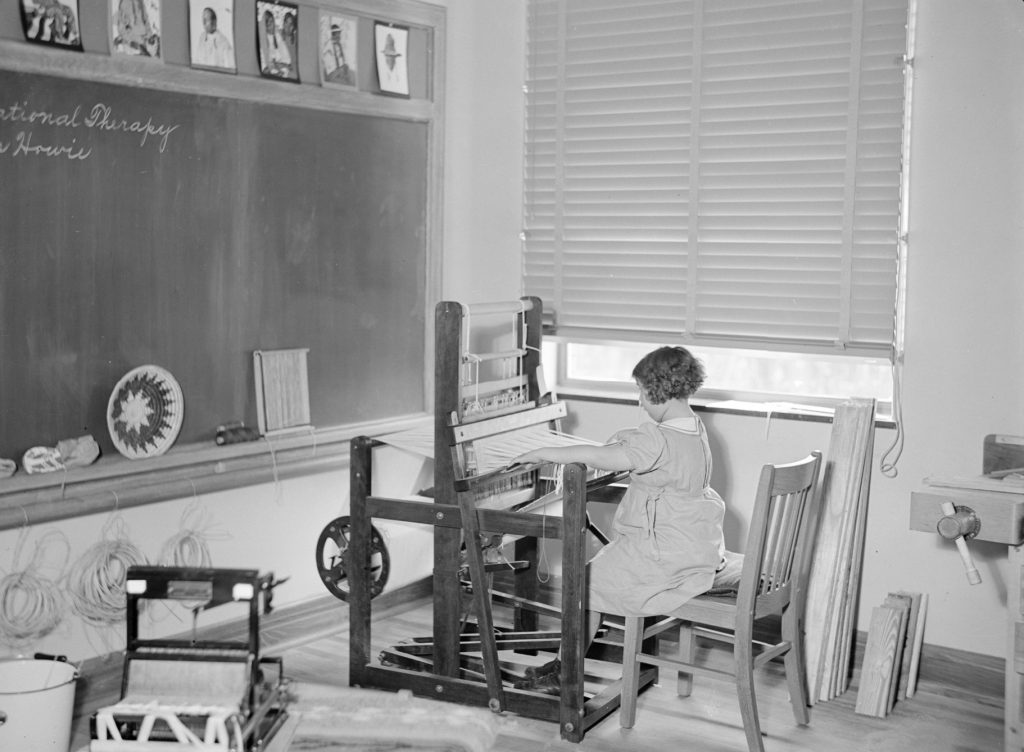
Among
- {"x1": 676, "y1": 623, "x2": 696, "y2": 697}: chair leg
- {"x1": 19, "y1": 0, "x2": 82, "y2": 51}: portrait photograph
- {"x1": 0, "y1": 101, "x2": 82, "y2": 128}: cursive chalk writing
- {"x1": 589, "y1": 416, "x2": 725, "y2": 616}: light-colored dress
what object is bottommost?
{"x1": 676, "y1": 623, "x2": 696, "y2": 697}: chair leg

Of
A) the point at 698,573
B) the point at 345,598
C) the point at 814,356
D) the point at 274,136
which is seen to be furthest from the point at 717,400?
the point at 274,136

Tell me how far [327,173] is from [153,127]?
73cm

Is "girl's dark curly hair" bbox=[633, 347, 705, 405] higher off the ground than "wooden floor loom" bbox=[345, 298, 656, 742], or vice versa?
"girl's dark curly hair" bbox=[633, 347, 705, 405]

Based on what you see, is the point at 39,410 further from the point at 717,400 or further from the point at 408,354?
the point at 717,400

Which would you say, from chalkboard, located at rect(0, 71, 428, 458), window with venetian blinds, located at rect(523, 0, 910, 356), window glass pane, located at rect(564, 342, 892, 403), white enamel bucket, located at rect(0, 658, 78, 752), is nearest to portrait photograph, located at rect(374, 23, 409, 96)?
chalkboard, located at rect(0, 71, 428, 458)

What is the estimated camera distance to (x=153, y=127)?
3600 millimetres

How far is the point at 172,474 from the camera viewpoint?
Result: 3711 millimetres

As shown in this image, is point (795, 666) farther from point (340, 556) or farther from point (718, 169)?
point (718, 169)

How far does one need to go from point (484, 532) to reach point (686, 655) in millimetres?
756

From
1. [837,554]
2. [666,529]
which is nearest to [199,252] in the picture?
[666,529]

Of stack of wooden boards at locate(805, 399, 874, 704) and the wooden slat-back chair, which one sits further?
stack of wooden boards at locate(805, 399, 874, 704)

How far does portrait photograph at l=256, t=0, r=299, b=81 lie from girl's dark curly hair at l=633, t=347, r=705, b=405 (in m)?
1.64

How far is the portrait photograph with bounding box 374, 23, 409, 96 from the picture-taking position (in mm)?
4316

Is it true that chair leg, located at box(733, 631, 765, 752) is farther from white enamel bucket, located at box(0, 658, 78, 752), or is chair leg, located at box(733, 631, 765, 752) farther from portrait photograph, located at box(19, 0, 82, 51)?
portrait photograph, located at box(19, 0, 82, 51)
